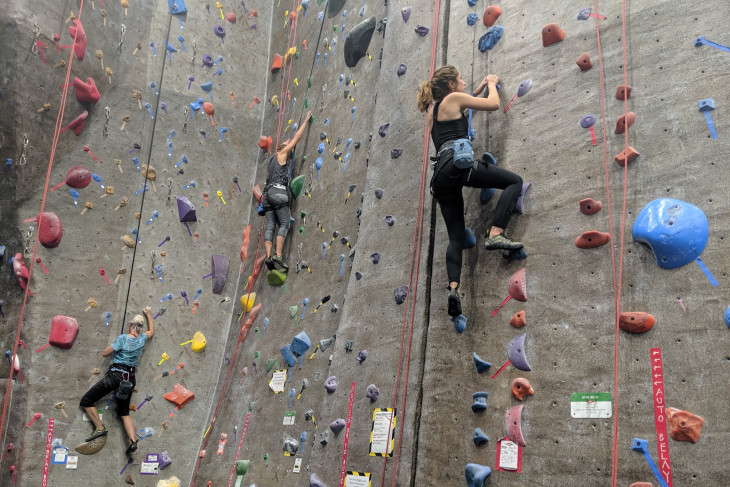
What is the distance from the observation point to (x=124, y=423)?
491 cm

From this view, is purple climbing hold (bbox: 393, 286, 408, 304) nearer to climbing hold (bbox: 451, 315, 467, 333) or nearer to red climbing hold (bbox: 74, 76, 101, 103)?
climbing hold (bbox: 451, 315, 467, 333)

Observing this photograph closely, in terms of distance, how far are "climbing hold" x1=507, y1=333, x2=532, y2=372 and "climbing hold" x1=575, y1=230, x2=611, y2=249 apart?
0.52 m

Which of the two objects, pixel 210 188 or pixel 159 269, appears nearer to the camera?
pixel 159 269

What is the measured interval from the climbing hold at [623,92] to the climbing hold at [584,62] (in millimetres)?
237

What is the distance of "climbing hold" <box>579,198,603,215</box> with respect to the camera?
2.98m

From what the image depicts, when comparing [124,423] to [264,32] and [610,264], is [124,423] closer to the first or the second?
[610,264]

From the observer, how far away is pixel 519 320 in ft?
10.1

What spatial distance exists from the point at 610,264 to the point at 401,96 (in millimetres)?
2079

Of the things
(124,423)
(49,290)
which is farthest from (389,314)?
(49,290)

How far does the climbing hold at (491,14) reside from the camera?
12.6ft

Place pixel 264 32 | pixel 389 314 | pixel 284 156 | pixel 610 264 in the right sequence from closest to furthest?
1. pixel 610 264
2. pixel 389 314
3. pixel 284 156
4. pixel 264 32

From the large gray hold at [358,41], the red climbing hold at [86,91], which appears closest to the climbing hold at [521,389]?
the large gray hold at [358,41]

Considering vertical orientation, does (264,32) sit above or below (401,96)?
above

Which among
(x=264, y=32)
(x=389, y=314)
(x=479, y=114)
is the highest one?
(x=264, y=32)
